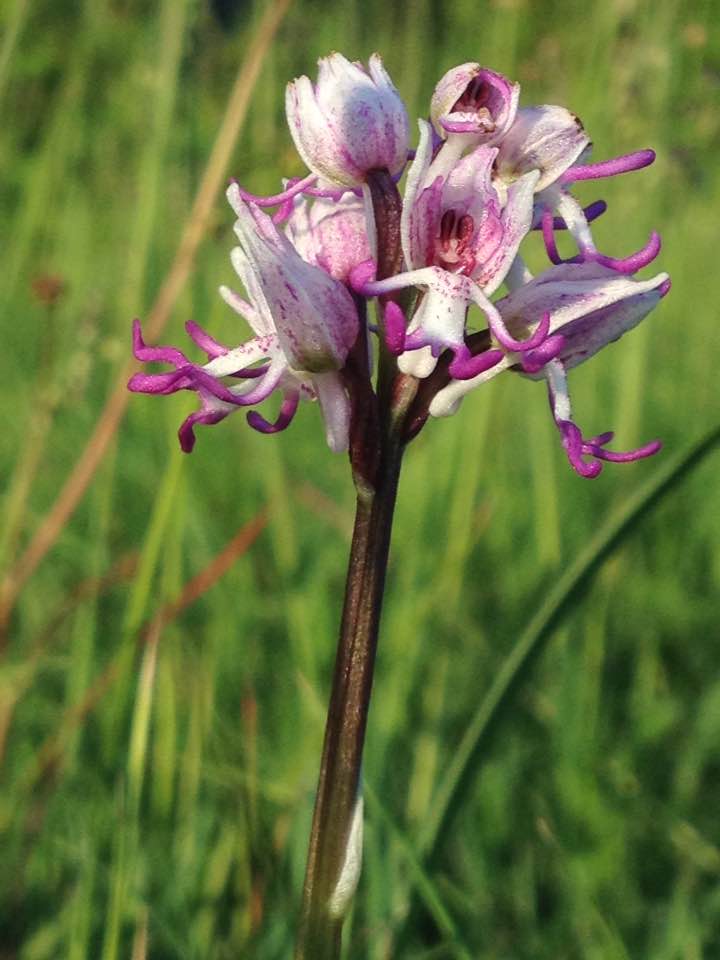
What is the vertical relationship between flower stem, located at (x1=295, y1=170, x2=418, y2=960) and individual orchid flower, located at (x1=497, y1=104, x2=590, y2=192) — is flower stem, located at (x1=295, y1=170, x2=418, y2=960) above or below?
below

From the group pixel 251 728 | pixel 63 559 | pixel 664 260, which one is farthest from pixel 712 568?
pixel 664 260

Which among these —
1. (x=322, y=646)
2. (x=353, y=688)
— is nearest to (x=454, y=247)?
(x=353, y=688)

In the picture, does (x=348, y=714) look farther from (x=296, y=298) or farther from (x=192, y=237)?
(x=192, y=237)

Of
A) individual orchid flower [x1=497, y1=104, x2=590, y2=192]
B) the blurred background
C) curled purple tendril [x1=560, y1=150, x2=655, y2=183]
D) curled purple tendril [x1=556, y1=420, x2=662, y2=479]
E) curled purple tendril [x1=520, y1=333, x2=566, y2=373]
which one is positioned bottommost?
the blurred background

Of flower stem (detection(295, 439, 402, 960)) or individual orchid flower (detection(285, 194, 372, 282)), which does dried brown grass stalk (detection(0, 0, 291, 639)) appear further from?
flower stem (detection(295, 439, 402, 960))

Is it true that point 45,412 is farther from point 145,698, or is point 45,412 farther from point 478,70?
point 478,70

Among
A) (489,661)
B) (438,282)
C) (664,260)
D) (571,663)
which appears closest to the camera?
(438,282)

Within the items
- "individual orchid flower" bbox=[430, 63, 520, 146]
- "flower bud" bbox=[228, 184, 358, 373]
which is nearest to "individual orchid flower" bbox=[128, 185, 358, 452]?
"flower bud" bbox=[228, 184, 358, 373]
